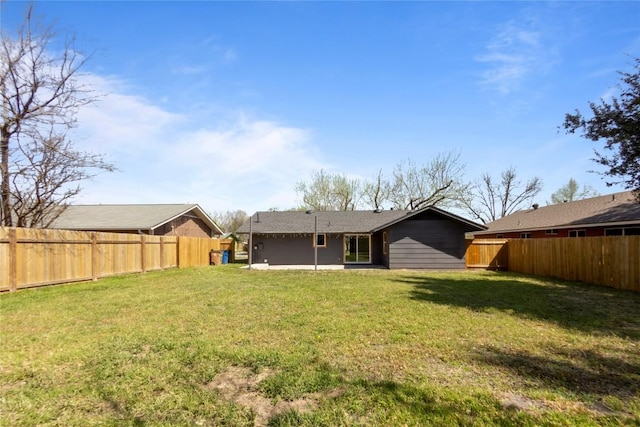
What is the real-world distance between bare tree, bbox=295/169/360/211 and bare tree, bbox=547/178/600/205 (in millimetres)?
26053

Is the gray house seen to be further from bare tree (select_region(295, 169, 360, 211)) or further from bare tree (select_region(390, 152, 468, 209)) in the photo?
bare tree (select_region(295, 169, 360, 211))

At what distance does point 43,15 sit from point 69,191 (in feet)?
19.0

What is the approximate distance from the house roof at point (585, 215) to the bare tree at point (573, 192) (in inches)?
844

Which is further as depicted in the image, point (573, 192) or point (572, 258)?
point (573, 192)

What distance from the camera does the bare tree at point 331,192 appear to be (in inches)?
1395

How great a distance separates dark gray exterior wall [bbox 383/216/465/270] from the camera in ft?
56.5

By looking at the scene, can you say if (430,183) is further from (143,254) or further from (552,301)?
(143,254)

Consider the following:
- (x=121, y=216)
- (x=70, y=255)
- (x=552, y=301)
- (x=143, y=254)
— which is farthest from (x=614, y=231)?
(x=121, y=216)

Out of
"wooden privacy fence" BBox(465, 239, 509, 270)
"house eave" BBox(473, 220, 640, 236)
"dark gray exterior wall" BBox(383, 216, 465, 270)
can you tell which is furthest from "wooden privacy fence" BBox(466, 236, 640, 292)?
"house eave" BBox(473, 220, 640, 236)

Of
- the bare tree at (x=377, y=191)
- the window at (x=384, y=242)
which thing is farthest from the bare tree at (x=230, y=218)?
the window at (x=384, y=242)

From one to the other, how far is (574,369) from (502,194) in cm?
4205

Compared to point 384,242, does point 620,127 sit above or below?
above

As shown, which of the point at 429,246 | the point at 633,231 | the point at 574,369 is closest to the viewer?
the point at 574,369

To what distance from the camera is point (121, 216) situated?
21.2 m
